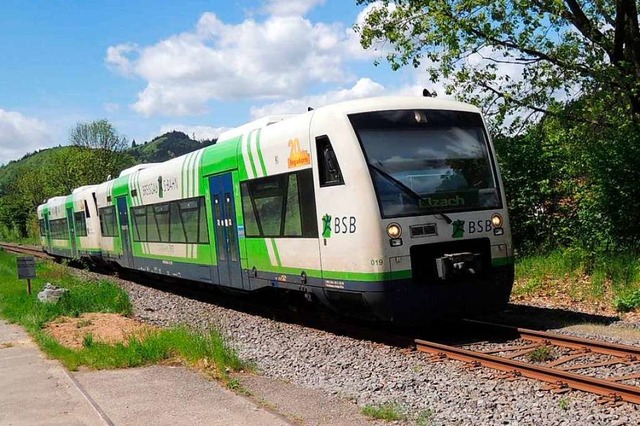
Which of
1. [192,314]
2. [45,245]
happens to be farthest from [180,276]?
[45,245]

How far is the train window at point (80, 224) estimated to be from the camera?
27203 millimetres

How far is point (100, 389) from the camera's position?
293 inches

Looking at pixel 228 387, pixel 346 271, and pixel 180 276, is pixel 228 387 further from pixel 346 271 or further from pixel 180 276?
pixel 180 276

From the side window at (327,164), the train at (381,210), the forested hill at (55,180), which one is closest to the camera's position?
the train at (381,210)

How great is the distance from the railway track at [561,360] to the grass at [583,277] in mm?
3025

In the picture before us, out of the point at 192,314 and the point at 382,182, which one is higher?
the point at 382,182

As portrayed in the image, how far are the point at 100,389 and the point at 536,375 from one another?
452 centimetres

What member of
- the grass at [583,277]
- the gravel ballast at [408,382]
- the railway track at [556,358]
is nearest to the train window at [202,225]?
the gravel ballast at [408,382]

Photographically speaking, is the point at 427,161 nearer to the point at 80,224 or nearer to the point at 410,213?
the point at 410,213

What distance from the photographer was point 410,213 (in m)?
9.12

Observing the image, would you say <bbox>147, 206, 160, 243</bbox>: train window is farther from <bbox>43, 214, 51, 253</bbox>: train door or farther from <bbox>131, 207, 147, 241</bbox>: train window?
<bbox>43, 214, 51, 253</bbox>: train door

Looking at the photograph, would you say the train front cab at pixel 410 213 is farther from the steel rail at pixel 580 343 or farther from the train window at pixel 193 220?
the train window at pixel 193 220

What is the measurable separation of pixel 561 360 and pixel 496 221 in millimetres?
2457

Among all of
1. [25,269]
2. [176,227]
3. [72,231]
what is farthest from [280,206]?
[72,231]
